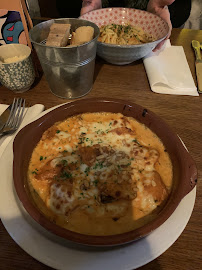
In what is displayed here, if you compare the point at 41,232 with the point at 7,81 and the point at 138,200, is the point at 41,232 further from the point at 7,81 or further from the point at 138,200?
the point at 7,81

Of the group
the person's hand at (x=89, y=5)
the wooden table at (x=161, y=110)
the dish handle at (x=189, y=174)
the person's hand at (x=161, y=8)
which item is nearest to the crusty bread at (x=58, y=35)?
the wooden table at (x=161, y=110)

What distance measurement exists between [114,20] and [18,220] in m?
2.07

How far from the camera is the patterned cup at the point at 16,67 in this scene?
147 cm

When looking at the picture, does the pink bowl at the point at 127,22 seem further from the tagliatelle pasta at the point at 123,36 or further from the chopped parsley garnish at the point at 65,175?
the chopped parsley garnish at the point at 65,175

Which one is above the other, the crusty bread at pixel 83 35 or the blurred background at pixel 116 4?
the crusty bread at pixel 83 35

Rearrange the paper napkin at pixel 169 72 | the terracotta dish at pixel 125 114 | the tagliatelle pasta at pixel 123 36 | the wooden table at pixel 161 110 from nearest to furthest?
1. the terracotta dish at pixel 125 114
2. the wooden table at pixel 161 110
3. the paper napkin at pixel 169 72
4. the tagliatelle pasta at pixel 123 36

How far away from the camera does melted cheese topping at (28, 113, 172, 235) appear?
0.91m

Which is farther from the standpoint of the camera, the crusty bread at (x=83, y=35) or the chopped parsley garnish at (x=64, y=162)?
the crusty bread at (x=83, y=35)

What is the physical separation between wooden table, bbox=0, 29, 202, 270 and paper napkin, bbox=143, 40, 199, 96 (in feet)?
0.19

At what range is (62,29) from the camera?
4.78 feet

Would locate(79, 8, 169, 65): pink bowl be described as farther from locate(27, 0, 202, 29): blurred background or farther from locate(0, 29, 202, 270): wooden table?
locate(27, 0, 202, 29): blurred background

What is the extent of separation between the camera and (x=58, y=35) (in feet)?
4.57

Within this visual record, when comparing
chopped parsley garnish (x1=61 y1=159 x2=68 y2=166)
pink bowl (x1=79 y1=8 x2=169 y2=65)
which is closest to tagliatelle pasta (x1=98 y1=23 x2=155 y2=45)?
pink bowl (x1=79 y1=8 x2=169 y2=65)

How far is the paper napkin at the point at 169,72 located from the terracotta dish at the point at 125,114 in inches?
22.4
